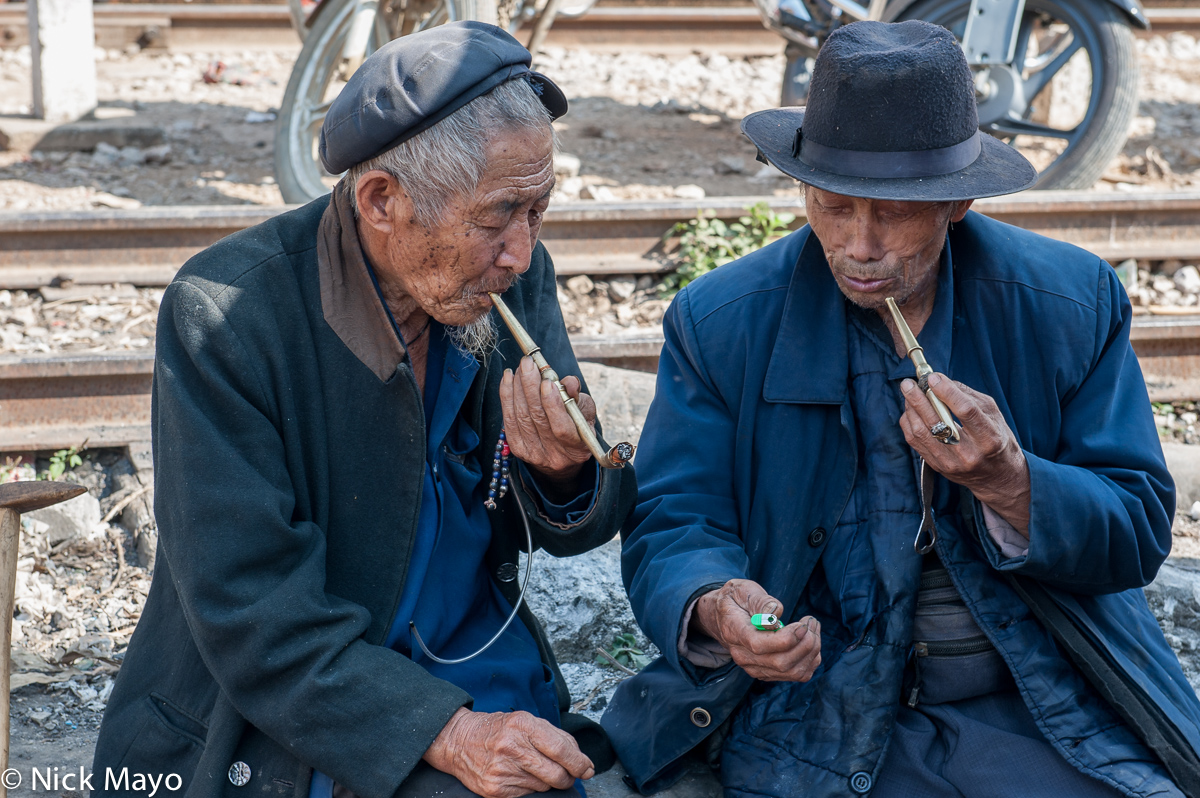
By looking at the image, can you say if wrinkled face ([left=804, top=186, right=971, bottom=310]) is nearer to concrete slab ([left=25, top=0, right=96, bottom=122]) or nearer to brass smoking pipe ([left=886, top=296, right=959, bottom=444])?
brass smoking pipe ([left=886, top=296, right=959, bottom=444])

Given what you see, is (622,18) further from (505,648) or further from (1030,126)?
(505,648)

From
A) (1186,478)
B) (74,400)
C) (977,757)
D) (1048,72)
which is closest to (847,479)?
(977,757)

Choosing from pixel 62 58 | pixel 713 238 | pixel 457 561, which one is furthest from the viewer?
pixel 62 58

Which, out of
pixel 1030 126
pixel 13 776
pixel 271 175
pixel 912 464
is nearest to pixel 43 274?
pixel 271 175

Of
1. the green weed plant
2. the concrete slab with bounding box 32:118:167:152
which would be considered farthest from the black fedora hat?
the concrete slab with bounding box 32:118:167:152

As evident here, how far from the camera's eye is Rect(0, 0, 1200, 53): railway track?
8102 mm

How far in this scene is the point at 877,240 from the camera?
7.41 ft

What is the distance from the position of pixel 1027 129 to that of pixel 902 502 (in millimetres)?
3886

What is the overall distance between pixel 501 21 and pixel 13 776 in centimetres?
444

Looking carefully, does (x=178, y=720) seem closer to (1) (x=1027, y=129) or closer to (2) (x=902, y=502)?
(2) (x=902, y=502)

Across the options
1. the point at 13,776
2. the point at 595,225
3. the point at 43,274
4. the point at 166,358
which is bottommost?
the point at 13,776

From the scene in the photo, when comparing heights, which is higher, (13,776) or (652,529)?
(652,529)

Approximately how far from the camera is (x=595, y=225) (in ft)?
15.6

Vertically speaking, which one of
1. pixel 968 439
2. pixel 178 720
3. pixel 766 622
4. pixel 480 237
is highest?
pixel 480 237
